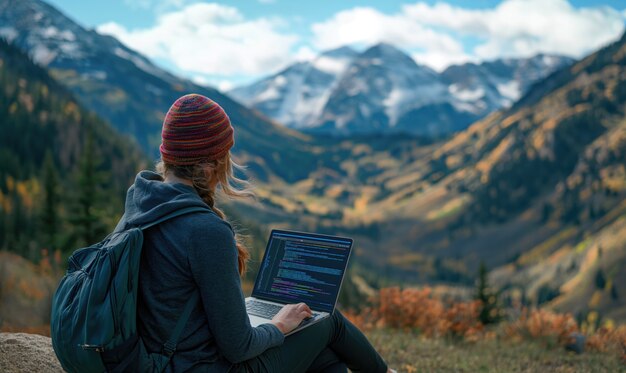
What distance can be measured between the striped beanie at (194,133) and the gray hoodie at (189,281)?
20 centimetres

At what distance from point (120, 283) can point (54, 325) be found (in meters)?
0.59

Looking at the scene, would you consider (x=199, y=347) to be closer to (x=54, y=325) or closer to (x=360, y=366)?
(x=54, y=325)

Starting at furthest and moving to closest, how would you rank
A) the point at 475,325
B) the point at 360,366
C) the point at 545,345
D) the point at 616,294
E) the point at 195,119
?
the point at 616,294 → the point at 475,325 → the point at 545,345 → the point at 360,366 → the point at 195,119

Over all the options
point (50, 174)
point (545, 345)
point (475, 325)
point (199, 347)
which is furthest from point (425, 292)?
point (50, 174)

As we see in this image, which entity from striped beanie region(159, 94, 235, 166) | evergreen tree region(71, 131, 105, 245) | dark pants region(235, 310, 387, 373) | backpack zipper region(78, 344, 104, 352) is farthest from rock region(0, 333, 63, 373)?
evergreen tree region(71, 131, 105, 245)

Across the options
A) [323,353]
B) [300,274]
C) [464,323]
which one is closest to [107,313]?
[300,274]

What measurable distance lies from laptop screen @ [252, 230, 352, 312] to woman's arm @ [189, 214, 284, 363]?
100cm

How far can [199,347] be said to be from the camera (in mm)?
3781

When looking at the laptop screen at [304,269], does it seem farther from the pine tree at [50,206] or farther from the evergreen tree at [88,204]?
the pine tree at [50,206]

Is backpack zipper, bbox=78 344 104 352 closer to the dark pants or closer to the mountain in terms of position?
the dark pants

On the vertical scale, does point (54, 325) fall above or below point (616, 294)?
above

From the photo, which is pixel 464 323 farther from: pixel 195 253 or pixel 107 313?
pixel 107 313

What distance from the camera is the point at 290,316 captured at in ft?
14.3

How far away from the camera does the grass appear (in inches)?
328
